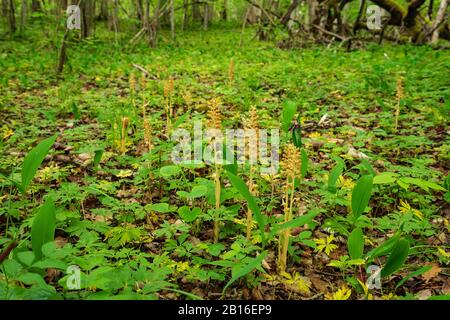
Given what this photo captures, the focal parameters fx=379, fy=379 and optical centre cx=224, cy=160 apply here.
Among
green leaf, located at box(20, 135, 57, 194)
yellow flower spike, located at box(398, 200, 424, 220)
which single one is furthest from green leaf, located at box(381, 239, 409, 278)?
green leaf, located at box(20, 135, 57, 194)

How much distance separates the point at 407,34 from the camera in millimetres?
10953

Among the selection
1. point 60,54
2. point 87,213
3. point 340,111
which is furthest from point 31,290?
point 60,54

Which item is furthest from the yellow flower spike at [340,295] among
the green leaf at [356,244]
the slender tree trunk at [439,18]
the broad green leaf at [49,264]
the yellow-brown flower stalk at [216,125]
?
the slender tree trunk at [439,18]

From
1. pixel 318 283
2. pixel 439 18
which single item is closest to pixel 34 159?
pixel 318 283

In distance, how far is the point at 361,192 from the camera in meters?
1.84

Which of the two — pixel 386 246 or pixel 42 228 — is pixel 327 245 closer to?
pixel 386 246

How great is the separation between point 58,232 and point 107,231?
362mm

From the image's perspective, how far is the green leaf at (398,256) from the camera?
1.59 metres

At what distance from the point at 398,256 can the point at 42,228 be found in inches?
59.4

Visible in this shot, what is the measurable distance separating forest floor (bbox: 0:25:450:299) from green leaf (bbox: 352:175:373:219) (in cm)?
15

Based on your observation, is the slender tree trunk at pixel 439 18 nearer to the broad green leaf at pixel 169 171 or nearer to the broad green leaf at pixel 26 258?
the broad green leaf at pixel 169 171

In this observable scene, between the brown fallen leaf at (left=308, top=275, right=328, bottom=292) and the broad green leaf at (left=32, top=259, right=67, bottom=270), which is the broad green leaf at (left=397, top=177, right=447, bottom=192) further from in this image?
the broad green leaf at (left=32, top=259, right=67, bottom=270)

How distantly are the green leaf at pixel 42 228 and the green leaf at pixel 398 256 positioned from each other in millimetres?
1443
